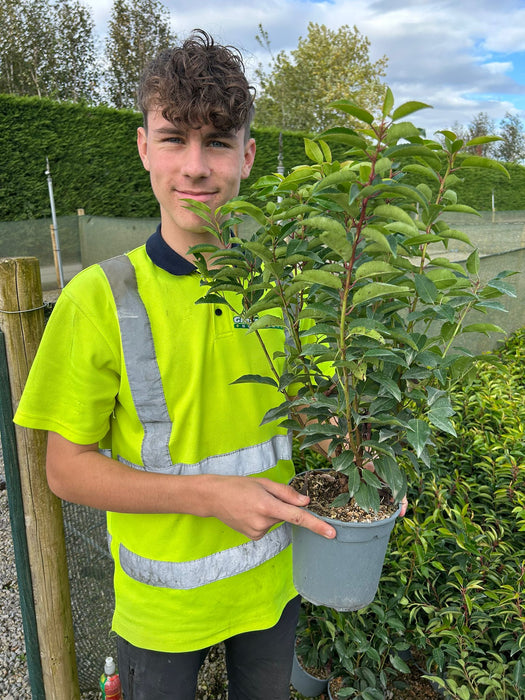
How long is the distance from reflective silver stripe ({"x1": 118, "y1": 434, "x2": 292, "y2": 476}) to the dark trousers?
19.9 inches

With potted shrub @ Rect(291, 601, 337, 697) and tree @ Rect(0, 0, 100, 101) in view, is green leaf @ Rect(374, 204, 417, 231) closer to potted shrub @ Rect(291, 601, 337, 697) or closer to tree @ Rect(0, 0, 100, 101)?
potted shrub @ Rect(291, 601, 337, 697)

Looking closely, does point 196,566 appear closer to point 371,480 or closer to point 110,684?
point 371,480

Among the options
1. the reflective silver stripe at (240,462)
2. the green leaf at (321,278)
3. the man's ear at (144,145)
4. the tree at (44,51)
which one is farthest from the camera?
the tree at (44,51)

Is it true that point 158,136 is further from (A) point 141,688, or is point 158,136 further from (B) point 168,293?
(A) point 141,688

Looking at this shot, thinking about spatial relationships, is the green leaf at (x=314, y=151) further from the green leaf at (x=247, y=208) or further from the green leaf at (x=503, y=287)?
the green leaf at (x=503, y=287)

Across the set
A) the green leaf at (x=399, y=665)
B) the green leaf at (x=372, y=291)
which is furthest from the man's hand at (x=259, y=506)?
the green leaf at (x=399, y=665)

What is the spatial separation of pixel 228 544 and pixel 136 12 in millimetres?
27107

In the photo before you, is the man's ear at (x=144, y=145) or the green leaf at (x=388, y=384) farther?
the man's ear at (x=144, y=145)

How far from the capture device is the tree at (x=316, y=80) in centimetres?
2664

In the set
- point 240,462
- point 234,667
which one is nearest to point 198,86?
point 240,462

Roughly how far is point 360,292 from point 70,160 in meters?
13.0

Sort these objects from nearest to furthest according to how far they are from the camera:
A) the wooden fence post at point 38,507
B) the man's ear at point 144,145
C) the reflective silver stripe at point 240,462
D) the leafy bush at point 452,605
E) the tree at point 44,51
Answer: the reflective silver stripe at point 240,462
the man's ear at point 144,145
the wooden fence post at point 38,507
the leafy bush at point 452,605
the tree at point 44,51

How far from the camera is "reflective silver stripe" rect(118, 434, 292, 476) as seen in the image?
134 cm

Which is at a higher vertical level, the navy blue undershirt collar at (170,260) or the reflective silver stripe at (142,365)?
the navy blue undershirt collar at (170,260)
